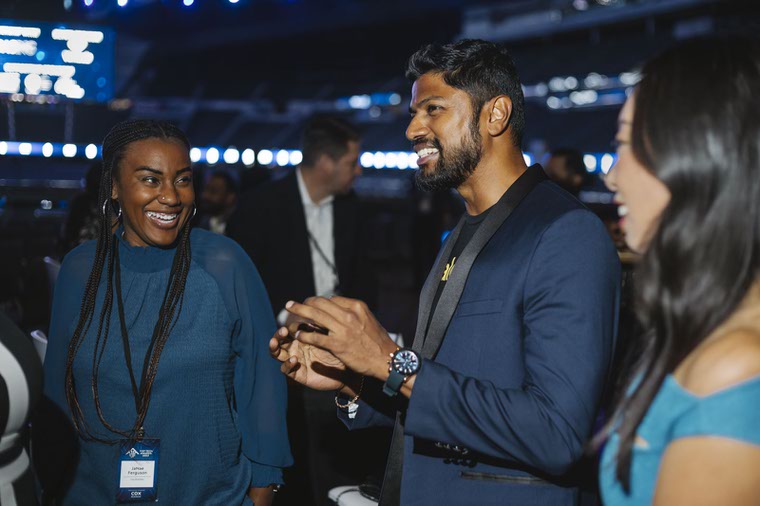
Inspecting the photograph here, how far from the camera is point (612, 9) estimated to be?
13.9m

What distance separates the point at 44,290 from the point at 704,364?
5317 mm

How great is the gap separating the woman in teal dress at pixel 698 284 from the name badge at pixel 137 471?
1.31 m

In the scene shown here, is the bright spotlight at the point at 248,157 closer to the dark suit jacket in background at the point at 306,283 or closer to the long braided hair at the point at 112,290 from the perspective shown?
the dark suit jacket in background at the point at 306,283

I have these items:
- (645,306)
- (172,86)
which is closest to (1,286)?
(645,306)

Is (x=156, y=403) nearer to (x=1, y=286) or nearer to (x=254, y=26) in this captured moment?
(x=1, y=286)

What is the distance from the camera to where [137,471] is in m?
2.00

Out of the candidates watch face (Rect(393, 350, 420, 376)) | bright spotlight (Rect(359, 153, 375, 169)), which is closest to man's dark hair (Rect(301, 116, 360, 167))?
watch face (Rect(393, 350, 420, 376))

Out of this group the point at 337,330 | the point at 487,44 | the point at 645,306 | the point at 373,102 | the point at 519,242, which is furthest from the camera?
the point at 373,102

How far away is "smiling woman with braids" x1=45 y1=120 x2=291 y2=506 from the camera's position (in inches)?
80.0

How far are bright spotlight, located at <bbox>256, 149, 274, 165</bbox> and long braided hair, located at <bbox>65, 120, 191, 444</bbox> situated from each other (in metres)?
12.7

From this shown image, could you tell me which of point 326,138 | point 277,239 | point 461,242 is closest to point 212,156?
point 326,138

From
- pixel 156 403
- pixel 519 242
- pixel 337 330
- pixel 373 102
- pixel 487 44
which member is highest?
pixel 373 102

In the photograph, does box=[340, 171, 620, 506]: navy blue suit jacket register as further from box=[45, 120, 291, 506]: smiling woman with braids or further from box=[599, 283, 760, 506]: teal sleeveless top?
box=[45, 120, 291, 506]: smiling woman with braids

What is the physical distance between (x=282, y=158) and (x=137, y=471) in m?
13.3
